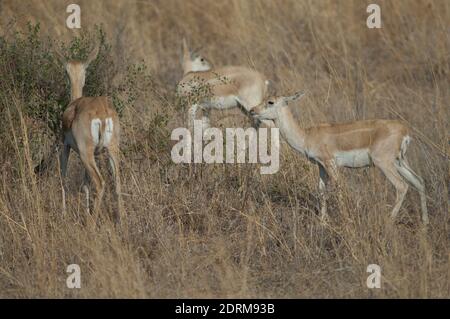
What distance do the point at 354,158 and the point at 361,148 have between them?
10cm

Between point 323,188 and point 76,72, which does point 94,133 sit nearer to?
point 76,72

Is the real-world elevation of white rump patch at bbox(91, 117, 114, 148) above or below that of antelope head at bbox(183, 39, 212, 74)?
below

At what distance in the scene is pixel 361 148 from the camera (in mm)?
6535

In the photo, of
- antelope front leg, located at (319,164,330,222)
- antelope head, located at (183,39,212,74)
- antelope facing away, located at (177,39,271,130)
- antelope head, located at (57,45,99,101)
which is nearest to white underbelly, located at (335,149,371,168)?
antelope front leg, located at (319,164,330,222)

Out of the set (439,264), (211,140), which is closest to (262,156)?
(211,140)

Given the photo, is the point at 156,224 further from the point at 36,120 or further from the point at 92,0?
the point at 92,0

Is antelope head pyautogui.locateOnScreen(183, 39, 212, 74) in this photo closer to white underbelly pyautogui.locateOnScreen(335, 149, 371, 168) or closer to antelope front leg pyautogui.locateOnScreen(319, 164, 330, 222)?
antelope front leg pyautogui.locateOnScreen(319, 164, 330, 222)

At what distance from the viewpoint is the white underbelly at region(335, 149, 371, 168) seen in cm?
654

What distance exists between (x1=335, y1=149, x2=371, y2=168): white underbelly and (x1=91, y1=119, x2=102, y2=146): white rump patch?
1876 mm

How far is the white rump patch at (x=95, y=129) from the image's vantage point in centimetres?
616

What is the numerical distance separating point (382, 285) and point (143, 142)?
106 inches

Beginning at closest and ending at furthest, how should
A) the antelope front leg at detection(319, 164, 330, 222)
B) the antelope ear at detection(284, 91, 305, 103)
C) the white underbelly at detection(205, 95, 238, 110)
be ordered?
the antelope front leg at detection(319, 164, 330, 222)
the antelope ear at detection(284, 91, 305, 103)
the white underbelly at detection(205, 95, 238, 110)

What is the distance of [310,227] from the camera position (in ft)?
19.4

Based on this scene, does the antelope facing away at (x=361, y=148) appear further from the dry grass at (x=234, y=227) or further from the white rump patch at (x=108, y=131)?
the white rump patch at (x=108, y=131)
